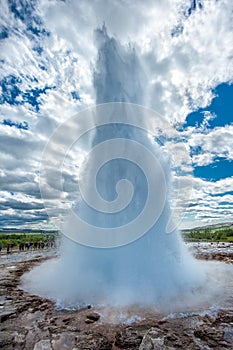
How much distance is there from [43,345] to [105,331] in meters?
1.60

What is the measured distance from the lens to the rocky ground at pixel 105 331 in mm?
5301

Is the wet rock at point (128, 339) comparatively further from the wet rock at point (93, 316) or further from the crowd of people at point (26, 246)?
the crowd of people at point (26, 246)

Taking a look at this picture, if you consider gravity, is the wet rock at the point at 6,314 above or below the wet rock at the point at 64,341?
below

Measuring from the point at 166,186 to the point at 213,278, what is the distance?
210 inches

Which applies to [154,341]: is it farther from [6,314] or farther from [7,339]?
[6,314]

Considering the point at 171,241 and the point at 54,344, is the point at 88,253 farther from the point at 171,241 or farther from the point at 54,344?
the point at 54,344

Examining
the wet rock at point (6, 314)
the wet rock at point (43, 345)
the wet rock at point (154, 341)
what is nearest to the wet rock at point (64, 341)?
the wet rock at point (43, 345)

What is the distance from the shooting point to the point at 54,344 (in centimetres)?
537

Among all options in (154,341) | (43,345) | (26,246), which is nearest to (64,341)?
(43,345)

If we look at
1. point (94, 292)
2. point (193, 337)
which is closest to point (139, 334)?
point (193, 337)

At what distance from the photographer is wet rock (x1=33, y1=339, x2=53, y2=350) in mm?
5191

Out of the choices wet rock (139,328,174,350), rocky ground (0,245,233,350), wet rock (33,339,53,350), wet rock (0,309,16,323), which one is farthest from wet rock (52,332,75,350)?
wet rock (0,309,16,323)

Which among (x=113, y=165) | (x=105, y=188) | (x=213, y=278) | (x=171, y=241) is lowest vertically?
(x=213, y=278)

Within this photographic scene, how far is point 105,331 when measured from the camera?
604 centimetres
